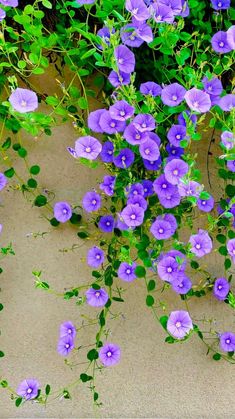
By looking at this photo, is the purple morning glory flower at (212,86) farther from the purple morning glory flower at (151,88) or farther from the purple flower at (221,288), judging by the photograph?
the purple flower at (221,288)

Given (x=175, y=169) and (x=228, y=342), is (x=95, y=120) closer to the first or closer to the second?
(x=175, y=169)

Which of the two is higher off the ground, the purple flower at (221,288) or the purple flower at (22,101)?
the purple flower at (22,101)

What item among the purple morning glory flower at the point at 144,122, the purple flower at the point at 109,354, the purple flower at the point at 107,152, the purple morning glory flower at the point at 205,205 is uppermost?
the purple morning glory flower at the point at 144,122

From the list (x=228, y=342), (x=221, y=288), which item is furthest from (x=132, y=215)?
(x=228, y=342)

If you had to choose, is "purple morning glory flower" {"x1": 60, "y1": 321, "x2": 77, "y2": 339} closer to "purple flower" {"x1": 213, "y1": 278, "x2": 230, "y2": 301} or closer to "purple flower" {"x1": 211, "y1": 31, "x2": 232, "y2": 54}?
"purple flower" {"x1": 213, "y1": 278, "x2": 230, "y2": 301}

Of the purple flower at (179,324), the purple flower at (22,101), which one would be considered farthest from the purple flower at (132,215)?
the purple flower at (22,101)

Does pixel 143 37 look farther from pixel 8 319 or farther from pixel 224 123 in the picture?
pixel 8 319
